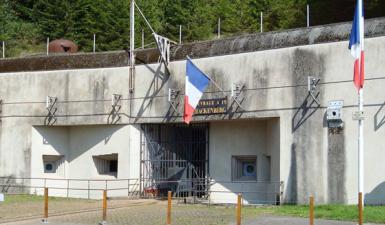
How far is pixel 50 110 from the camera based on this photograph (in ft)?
83.8

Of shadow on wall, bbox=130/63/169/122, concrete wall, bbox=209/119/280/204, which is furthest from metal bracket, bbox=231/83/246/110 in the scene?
shadow on wall, bbox=130/63/169/122

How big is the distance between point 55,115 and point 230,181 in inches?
308

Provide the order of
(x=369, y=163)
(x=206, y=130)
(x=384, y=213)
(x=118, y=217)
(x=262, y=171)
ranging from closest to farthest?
(x=384, y=213) → (x=118, y=217) → (x=369, y=163) → (x=262, y=171) → (x=206, y=130)

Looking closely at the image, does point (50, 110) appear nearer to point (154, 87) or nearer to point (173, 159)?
point (154, 87)

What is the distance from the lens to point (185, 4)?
149 feet

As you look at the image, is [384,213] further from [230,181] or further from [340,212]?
[230,181]

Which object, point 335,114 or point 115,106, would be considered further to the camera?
point 115,106

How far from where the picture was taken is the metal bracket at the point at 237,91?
21.3m

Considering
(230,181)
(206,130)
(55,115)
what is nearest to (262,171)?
(230,181)

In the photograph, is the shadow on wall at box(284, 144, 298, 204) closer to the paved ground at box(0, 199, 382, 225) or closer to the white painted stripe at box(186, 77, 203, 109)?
the paved ground at box(0, 199, 382, 225)

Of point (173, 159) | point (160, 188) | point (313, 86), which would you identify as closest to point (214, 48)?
point (313, 86)

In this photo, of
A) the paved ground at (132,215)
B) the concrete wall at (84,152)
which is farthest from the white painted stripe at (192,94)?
the concrete wall at (84,152)

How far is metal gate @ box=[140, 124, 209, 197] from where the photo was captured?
23.8 metres

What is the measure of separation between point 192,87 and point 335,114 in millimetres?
4745
